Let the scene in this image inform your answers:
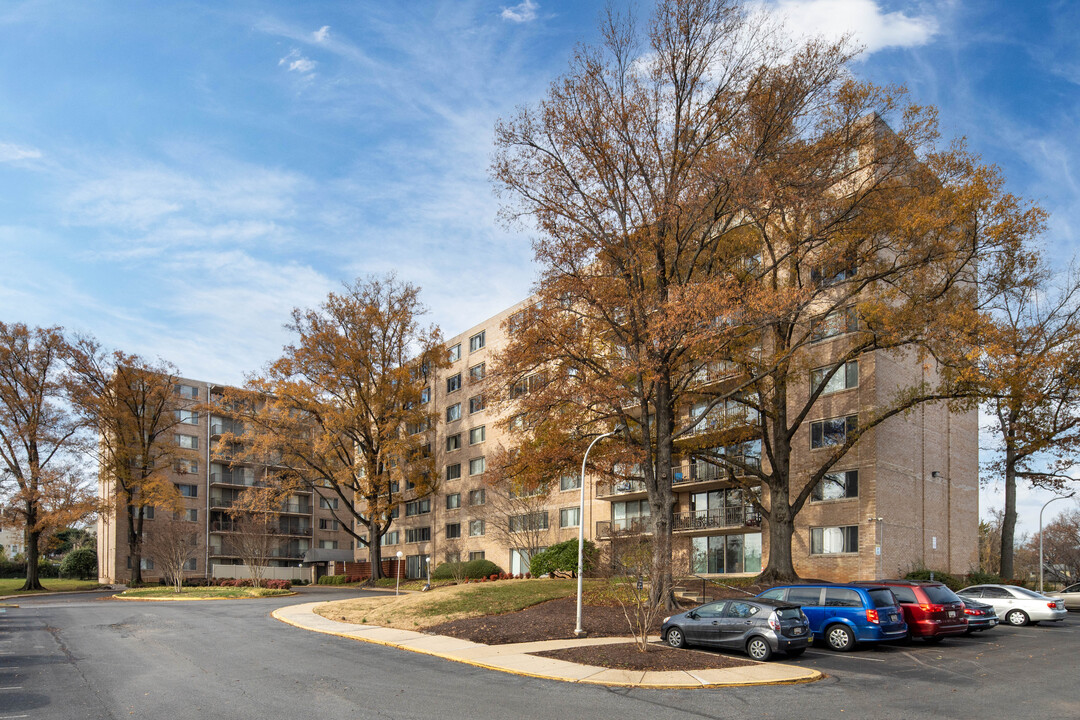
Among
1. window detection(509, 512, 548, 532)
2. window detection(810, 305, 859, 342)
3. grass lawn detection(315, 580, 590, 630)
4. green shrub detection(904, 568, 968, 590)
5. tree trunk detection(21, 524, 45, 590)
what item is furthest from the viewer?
tree trunk detection(21, 524, 45, 590)

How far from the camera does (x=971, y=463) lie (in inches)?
1684

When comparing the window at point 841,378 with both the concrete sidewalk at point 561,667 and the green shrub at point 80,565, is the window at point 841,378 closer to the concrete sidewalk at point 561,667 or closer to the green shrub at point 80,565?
the concrete sidewalk at point 561,667

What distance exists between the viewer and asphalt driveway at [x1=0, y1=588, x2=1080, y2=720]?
12609 millimetres

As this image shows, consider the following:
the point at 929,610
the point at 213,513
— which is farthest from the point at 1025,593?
the point at 213,513

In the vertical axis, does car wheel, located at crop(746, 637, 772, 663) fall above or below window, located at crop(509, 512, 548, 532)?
above

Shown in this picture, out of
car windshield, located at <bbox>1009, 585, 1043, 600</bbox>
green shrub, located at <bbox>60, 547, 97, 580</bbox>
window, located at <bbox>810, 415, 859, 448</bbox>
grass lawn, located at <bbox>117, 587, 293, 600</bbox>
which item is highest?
window, located at <bbox>810, 415, 859, 448</bbox>

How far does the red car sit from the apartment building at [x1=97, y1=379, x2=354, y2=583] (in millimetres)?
55999

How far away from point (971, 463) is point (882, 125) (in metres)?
18.6

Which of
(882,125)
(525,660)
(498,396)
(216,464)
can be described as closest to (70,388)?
(216,464)

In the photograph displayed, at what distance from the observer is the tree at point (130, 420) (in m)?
55.0

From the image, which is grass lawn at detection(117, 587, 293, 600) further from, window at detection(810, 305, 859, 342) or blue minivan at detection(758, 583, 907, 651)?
window at detection(810, 305, 859, 342)

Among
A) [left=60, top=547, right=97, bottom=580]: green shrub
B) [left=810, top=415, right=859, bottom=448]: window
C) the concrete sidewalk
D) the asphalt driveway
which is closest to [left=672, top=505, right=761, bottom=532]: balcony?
[left=810, top=415, right=859, bottom=448]: window

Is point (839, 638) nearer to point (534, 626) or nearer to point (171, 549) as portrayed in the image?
point (534, 626)

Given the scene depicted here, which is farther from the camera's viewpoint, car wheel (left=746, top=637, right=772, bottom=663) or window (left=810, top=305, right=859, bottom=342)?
window (left=810, top=305, right=859, bottom=342)
